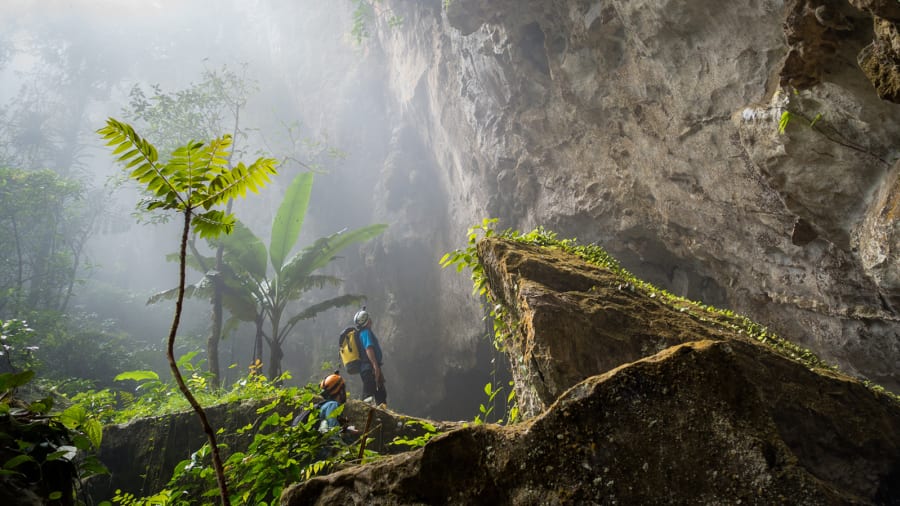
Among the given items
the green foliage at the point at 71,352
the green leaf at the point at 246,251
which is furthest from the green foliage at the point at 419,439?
the green foliage at the point at 71,352

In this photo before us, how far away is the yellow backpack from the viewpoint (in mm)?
6547

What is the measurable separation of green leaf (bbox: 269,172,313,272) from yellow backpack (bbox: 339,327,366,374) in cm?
254

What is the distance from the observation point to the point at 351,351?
6.61m

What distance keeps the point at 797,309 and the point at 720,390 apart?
4.56 meters

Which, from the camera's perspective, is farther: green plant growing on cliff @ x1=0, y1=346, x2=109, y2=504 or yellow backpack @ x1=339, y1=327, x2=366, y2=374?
yellow backpack @ x1=339, y1=327, x2=366, y2=374

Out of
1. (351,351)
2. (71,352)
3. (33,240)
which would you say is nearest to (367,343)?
(351,351)

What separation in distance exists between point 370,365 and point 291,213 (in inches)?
140

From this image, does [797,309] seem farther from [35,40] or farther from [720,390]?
[35,40]

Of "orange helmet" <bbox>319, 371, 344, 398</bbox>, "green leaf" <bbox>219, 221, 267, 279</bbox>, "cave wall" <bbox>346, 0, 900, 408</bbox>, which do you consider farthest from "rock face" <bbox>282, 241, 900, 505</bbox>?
"green leaf" <bbox>219, 221, 267, 279</bbox>

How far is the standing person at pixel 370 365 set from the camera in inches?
250

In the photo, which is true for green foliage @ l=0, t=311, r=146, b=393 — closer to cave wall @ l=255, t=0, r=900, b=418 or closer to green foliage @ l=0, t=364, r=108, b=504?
cave wall @ l=255, t=0, r=900, b=418

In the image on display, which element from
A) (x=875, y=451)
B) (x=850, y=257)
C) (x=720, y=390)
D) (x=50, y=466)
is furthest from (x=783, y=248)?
(x=50, y=466)

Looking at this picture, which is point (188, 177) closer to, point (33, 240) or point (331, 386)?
point (331, 386)

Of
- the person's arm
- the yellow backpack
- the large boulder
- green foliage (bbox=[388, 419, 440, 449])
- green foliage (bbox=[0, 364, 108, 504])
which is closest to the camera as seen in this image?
the large boulder
